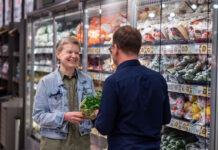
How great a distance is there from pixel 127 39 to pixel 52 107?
996 mm

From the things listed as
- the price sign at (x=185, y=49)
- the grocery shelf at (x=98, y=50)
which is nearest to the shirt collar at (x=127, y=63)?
the price sign at (x=185, y=49)

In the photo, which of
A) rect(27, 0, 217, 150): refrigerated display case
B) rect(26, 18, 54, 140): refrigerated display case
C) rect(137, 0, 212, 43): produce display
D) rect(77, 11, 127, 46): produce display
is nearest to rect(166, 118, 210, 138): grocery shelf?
rect(27, 0, 217, 150): refrigerated display case

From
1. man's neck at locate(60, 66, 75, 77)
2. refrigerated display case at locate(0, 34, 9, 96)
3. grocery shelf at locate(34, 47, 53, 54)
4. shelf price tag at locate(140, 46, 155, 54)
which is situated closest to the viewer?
man's neck at locate(60, 66, 75, 77)

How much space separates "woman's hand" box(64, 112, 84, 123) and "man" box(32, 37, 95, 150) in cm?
1

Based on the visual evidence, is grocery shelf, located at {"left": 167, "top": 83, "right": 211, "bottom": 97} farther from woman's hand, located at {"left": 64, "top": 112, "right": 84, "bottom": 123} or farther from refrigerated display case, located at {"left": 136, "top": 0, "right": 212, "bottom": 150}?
woman's hand, located at {"left": 64, "top": 112, "right": 84, "bottom": 123}

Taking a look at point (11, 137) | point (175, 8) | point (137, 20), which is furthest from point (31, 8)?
point (175, 8)

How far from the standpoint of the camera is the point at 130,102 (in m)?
1.52

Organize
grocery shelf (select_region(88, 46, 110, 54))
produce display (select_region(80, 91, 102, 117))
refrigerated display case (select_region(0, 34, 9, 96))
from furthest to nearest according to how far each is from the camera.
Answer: refrigerated display case (select_region(0, 34, 9, 96))
grocery shelf (select_region(88, 46, 110, 54))
produce display (select_region(80, 91, 102, 117))

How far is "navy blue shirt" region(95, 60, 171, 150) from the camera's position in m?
1.52

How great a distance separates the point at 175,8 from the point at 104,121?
1474 mm

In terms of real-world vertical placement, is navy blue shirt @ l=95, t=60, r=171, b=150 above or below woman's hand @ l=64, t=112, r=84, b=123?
above

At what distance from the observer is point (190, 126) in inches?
A: 88.8

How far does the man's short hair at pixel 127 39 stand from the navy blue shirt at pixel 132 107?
3.1 inches

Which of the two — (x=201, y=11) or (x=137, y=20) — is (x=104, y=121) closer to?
(x=201, y=11)
